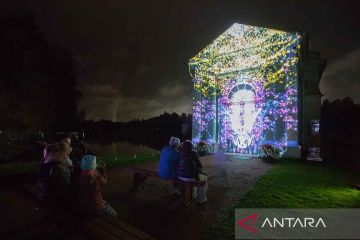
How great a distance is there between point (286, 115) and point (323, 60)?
840cm

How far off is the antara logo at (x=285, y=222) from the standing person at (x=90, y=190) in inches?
104

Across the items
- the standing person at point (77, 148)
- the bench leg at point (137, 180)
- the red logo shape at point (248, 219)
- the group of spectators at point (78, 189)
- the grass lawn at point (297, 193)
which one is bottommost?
the red logo shape at point (248, 219)

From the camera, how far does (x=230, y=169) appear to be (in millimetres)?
11156

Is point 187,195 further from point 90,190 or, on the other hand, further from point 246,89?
point 246,89

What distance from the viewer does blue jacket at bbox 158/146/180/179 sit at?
654 centimetres

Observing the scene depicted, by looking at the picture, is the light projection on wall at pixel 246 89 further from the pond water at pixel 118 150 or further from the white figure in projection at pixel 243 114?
the pond water at pixel 118 150

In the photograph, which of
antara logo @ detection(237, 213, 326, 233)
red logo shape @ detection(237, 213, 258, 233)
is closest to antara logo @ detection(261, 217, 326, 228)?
antara logo @ detection(237, 213, 326, 233)

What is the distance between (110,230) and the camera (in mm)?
3471

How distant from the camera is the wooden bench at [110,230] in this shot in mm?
3297

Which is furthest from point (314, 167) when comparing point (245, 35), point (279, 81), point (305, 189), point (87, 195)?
point (87, 195)

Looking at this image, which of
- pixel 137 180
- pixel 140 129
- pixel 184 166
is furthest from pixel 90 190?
pixel 140 129

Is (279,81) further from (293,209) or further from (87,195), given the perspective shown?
(87,195)

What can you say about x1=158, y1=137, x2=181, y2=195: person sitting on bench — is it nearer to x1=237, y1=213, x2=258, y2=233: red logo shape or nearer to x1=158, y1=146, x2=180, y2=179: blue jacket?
x1=158, y1=146, x2=180, y2=179: blue jacket

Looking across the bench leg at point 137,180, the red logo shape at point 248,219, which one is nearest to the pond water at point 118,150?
the bench leg at point 137,180
